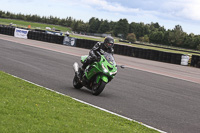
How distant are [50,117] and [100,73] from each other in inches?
149

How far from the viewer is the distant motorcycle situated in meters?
9.62

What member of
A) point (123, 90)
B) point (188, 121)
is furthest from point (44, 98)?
point (123, 90)

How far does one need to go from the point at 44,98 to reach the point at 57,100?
0.33 meters

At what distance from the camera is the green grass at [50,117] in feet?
17.8

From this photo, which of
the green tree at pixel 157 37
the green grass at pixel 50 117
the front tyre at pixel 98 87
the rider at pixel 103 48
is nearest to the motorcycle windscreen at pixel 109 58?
the rider at pixel 103 48

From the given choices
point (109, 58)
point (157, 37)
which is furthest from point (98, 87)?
point (157, 37)

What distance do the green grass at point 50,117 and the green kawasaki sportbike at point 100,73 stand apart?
1562 mm

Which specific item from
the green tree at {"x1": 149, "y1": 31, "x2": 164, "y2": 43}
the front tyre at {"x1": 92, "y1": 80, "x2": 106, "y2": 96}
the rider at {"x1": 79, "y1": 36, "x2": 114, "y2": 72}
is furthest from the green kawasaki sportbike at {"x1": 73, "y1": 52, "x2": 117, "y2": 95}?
the green tree at {"x1": 149, "y1": 31, "x2": 164, "y2": 43}

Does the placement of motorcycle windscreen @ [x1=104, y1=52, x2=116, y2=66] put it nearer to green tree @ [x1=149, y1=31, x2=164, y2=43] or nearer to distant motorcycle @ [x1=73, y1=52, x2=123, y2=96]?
distant motorcycle @ [x1=73, y1=52, x2=123, y2=96]

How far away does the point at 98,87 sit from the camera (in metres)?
10.0

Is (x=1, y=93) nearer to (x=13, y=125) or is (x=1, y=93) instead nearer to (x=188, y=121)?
(x=13, y=125)

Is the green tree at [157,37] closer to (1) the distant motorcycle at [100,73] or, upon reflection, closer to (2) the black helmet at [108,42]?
(1) the distant motorcycle at [100,73]

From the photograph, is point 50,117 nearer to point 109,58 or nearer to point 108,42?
point 109,58

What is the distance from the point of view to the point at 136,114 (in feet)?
27.1
